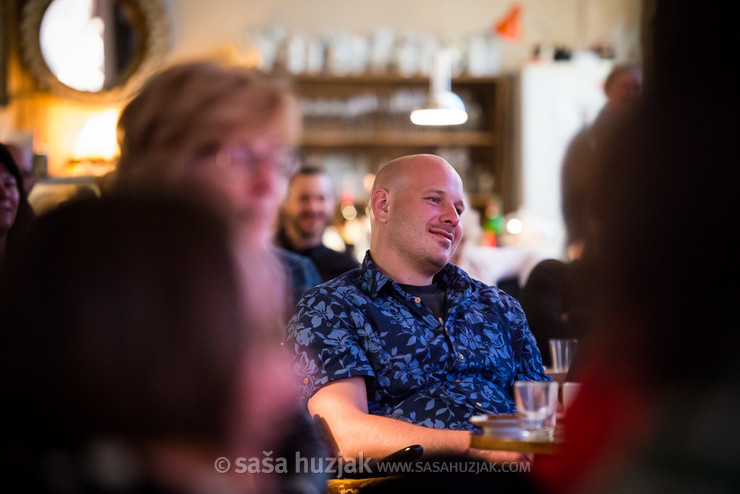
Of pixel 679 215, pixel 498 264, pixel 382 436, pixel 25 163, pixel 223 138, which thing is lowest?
pixel 382 436

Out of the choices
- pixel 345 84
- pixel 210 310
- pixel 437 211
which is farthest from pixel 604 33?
pixel 210 310

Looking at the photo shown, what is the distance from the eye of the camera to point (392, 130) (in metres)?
7.30

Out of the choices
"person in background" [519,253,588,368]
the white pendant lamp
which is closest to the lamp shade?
the white pendant lamp

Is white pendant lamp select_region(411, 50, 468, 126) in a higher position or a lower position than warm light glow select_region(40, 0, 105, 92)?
lower

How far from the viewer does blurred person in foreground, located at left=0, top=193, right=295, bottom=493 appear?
79 cm

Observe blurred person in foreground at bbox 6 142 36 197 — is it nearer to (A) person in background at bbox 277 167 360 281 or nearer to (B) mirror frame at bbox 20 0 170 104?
(A) person in background at bbox 277 167 360 281

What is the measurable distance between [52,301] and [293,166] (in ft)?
1.83

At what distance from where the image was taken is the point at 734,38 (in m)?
0.86

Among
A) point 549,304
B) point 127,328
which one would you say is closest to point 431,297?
point 549,304

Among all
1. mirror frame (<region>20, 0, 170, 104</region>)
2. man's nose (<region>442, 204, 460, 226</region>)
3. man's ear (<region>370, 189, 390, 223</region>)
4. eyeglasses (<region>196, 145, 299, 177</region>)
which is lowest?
man's nose (<region>442, 204, 460, 226</region>)

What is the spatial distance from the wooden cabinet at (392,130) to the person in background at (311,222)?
2.34 m

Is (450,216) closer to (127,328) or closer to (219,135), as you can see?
(219,135)

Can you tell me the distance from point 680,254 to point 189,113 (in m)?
0.61

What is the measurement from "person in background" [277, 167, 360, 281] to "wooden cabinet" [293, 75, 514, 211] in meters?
2.34
